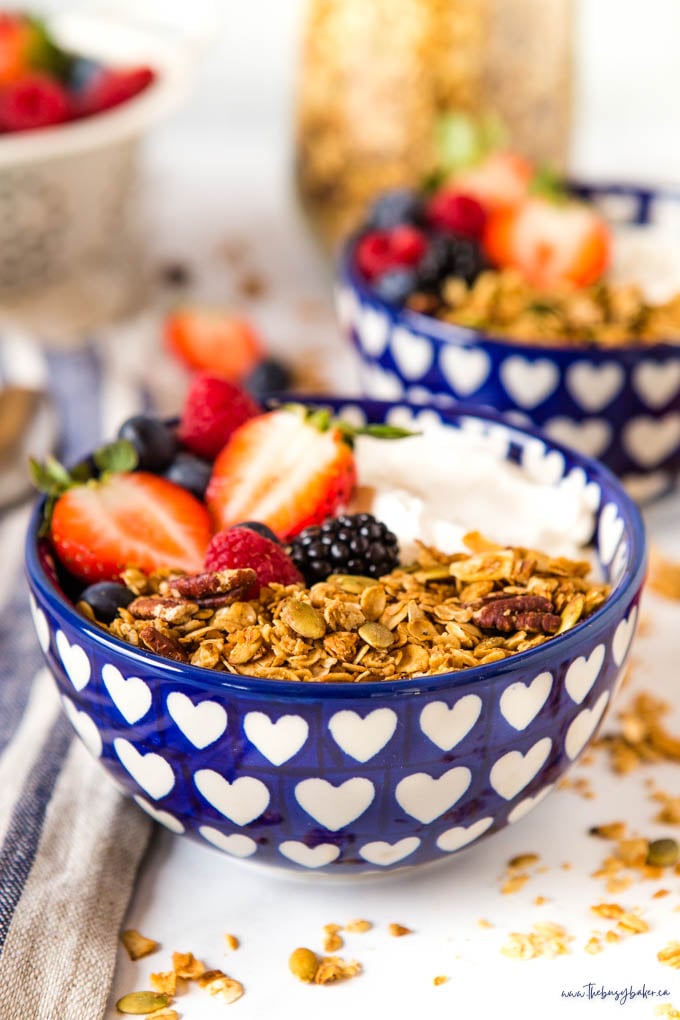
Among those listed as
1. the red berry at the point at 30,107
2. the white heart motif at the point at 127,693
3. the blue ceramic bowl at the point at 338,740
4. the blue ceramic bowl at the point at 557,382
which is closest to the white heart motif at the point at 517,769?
the blue ceramic bowl at the point at 338,740

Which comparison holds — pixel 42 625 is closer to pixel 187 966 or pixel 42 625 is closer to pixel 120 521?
pixel 120 521

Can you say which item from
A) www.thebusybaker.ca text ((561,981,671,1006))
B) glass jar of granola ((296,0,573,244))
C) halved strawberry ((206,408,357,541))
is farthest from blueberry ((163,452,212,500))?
glass jar of granola ((296,0,573,244))

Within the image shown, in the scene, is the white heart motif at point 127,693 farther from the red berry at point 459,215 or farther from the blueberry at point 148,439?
the red berry at point 459,215

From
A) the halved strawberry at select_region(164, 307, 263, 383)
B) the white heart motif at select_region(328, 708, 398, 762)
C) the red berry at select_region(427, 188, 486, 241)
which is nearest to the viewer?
the white heart motif at select_region(328, 708, 398, 762)

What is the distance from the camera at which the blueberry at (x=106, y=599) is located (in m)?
0.78

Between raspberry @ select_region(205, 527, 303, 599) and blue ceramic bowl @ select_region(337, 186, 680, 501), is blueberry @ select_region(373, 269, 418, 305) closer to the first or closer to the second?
blue ceramic bowl @ select_region(337, 186, 680, 501)

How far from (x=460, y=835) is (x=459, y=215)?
803 mm

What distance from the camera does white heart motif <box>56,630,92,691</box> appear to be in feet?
2.40

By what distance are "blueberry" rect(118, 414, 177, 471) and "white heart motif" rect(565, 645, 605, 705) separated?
37 centimetres

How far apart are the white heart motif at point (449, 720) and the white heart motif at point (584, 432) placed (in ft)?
1.70

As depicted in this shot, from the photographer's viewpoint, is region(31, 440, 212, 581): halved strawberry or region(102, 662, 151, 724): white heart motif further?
region(31, 440, 212, 581): halved strawberry

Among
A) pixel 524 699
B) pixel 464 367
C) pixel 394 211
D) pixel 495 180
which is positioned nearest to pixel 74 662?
pixel 524 699

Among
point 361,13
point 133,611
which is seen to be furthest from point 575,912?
point 361,13

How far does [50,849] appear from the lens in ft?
2.73
